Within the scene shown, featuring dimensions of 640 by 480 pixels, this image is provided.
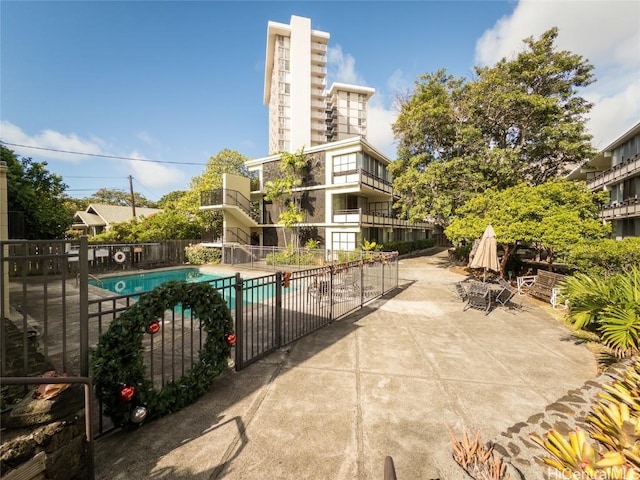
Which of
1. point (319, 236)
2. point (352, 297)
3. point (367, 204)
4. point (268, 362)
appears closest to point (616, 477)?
point (268, 362)

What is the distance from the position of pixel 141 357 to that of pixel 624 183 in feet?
112

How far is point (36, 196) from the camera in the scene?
16.7 m

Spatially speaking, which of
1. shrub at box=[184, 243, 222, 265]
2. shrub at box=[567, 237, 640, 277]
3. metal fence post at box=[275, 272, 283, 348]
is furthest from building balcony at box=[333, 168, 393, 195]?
metal fence post at box=[275, 272, 283, 348]

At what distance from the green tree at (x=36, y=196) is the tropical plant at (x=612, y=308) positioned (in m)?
24.8

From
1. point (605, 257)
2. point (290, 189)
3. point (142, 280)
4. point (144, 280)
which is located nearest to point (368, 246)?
point (290, 189)

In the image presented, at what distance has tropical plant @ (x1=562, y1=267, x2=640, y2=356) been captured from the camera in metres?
4.81

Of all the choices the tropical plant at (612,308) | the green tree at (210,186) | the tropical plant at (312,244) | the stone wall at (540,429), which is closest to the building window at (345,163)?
the tropical plant at (312,244)

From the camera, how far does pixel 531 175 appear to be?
1931 centimetres

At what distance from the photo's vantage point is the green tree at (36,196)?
1557 cm

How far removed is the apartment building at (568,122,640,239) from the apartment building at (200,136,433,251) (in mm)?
15884

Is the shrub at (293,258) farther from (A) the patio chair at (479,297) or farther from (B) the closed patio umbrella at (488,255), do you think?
(A) the patio chair at (479,297)

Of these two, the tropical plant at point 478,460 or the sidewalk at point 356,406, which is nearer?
the tropical plant at point 478,460

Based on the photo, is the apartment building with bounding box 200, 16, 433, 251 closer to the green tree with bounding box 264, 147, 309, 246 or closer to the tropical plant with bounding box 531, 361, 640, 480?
the green tree with bounding box 264, 147, 309, 246

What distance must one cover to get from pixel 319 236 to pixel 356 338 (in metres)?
17.7
